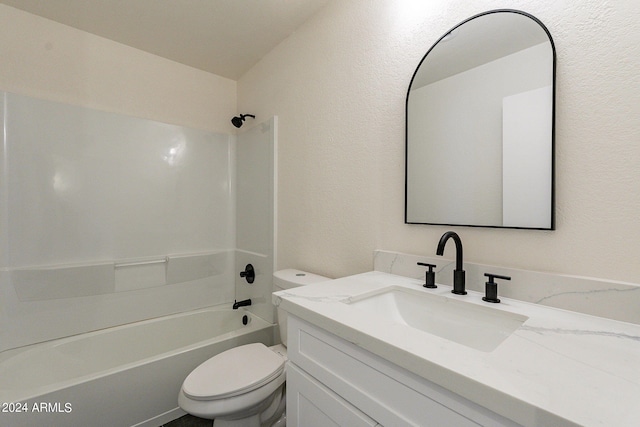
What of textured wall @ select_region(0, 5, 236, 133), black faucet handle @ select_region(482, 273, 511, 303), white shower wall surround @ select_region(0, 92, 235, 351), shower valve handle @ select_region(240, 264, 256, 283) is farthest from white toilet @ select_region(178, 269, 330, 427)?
textured wall @ select_region(0, 5, 236, 133)

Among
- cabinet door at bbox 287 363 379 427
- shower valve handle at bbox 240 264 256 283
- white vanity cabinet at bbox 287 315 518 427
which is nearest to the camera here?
white vanity cabinet at bbox 287 315 518 427

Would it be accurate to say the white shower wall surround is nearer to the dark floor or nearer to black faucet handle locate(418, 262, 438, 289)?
the dark floor

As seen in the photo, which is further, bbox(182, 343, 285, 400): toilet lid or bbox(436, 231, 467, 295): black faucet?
bbox(182, 343, 285, 400): toilet lid

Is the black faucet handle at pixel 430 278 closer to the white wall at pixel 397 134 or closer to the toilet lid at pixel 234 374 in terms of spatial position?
the white wall at pixel 397 134

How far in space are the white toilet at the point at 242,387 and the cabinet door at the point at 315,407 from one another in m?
0.34

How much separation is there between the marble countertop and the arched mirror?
32 centimetres

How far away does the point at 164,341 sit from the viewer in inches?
80.4

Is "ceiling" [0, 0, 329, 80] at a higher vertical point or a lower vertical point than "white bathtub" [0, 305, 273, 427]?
higher

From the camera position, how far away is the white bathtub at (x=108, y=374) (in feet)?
4.17

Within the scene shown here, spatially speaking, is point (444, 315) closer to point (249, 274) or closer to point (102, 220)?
point (249, 274)

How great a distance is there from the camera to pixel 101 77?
191 centimetres

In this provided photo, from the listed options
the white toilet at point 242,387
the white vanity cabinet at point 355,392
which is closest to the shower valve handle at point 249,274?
the white toilet at point 242,387

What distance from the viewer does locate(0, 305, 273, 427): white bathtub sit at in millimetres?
1271

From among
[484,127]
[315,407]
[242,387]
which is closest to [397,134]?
[484,127]
